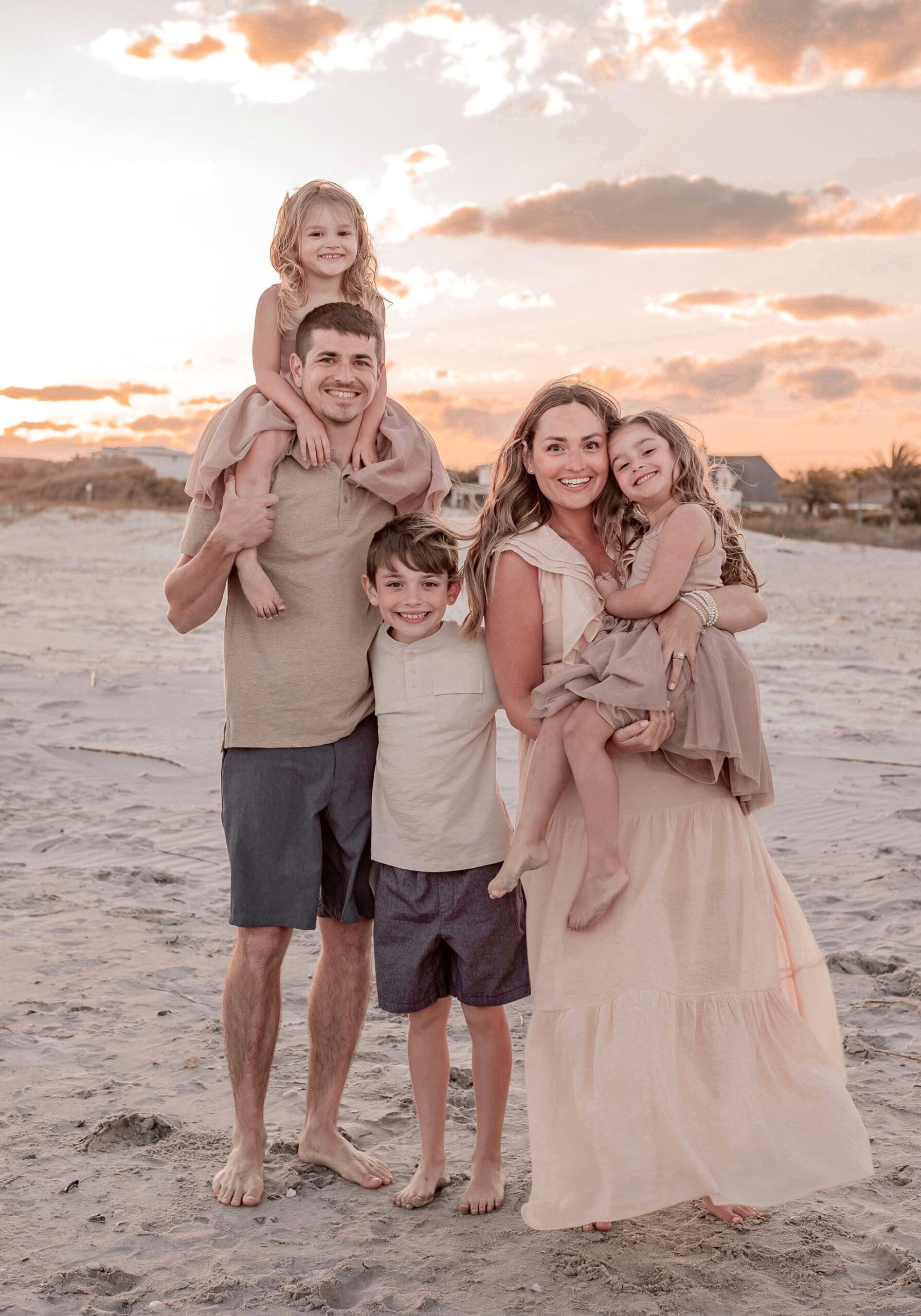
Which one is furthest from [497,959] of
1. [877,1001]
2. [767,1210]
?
[877,1001]

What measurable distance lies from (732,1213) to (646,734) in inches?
50.1

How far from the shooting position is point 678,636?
2822mm

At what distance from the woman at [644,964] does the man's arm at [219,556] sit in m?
0.57

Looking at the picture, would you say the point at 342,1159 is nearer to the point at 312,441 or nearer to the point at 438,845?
the point at 438,845

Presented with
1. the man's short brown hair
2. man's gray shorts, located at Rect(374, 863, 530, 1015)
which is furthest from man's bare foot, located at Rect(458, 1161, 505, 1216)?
the man's short brown hair

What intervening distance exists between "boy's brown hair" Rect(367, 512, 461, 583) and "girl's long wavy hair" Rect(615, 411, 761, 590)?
435mm

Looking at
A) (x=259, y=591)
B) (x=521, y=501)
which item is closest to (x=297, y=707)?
(x=259, y=591)

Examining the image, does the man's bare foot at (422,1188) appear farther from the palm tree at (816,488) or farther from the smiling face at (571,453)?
the palm tree at (816,488)

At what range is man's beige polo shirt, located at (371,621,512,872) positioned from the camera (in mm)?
2998

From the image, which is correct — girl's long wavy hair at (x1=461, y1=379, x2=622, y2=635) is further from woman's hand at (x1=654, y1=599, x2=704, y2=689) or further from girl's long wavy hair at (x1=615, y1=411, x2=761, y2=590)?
woman's hand at (x1=654, y1=599, x2=704, y2=689)

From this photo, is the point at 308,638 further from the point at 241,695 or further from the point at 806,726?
the point at 806,726

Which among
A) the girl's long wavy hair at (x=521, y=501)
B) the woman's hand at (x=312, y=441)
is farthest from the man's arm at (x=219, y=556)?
the girl's long wavy hair at (x=521, y=501)

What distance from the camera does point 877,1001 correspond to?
170 inches

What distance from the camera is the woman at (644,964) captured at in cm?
Result: 270
